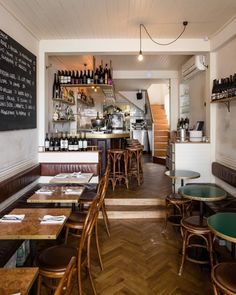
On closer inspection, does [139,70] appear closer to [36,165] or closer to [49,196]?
[36,165]

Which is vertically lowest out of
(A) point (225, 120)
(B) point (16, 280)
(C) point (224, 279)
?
(C) point (224, 279)

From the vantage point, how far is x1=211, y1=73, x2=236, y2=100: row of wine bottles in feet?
12.7

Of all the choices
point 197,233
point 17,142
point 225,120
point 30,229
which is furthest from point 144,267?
point 225,120

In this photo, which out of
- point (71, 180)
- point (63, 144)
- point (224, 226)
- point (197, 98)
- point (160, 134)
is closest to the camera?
point (224, 226)

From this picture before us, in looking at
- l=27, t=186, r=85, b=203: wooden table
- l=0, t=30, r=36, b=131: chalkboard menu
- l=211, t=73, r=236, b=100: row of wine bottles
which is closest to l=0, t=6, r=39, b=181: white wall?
l=0, t=30, r=36, b=131: chalkboard menu

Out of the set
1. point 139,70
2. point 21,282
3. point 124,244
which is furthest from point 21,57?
point 139,70

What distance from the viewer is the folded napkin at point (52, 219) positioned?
220 cm

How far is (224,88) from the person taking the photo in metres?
4.15

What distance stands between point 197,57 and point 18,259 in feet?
14.9

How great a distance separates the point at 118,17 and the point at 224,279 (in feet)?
11.3

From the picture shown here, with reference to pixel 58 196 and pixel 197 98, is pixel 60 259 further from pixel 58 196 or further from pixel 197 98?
pixel 197 98

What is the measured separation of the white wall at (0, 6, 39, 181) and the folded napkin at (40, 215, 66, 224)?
4.57ft

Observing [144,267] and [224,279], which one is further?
[144,267]

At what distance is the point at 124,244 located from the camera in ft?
11.7
